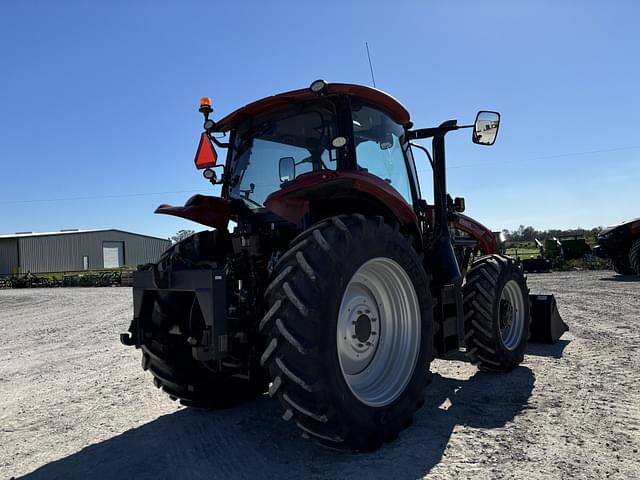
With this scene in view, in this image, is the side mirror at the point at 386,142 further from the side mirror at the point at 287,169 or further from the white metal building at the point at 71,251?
the white metal building at the point at 71,251

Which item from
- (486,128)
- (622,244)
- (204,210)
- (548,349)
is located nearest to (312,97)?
(204,210)

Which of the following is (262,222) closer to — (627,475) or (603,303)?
(627,475)

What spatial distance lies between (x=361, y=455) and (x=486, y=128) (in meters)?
3.15

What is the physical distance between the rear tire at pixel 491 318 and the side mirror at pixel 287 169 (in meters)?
2.17

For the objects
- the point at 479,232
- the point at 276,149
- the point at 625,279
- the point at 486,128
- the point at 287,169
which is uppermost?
the point at 486,128

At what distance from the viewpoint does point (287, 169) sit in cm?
385

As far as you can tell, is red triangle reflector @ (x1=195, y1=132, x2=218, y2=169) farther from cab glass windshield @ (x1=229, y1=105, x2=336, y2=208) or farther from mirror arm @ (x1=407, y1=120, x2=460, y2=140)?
mirror arm @ (x1=407, y1=120, x2=460, y2=140)

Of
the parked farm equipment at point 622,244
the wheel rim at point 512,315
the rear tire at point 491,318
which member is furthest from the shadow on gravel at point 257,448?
the parked farm equipment at point 622,244

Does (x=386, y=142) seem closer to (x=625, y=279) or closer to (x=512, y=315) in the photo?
(x=512, y=315)

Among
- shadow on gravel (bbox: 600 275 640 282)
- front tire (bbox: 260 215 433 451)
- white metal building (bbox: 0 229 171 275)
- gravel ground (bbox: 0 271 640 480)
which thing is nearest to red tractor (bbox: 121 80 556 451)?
front tire (bbox: 260 215 433 451)

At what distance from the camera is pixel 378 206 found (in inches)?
147

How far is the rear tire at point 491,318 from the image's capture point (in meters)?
4.71

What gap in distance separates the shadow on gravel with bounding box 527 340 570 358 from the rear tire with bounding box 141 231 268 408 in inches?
131

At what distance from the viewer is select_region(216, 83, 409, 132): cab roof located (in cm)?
359
